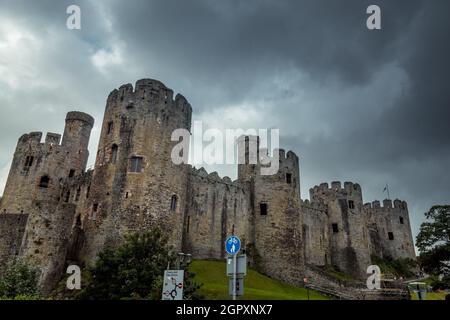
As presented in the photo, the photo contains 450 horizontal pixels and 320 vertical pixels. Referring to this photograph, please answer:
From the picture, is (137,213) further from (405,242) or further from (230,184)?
(405,242)

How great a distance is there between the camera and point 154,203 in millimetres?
29469

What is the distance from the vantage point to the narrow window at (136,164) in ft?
99.1

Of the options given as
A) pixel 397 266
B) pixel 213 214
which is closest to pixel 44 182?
pixel 213 214

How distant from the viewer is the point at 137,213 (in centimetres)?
2873

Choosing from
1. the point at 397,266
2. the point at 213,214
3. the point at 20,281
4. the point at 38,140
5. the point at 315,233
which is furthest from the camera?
the point at 397,266

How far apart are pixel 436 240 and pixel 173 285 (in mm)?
23797

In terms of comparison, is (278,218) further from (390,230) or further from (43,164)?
(390,230)

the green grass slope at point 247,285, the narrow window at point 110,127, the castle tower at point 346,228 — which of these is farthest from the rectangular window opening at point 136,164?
the castle tower at point 346,228

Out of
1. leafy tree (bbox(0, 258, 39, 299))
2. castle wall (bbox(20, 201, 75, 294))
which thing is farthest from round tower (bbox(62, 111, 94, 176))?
leafy tree (bbox(0, 258, 39, 299))

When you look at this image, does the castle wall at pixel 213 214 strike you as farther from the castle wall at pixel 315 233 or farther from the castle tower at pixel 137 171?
the castle wall at pixel 315 233

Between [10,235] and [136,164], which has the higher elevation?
[136,164]

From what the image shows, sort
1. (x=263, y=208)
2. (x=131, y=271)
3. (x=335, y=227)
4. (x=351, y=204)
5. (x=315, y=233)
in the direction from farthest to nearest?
(x=351, y=204)
(x=335, y=227)
(x=315, y=233)
(x=263, y=208)
(x=131, y=271)
